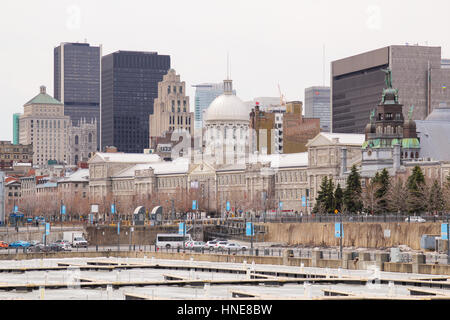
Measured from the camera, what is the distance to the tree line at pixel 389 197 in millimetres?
125750

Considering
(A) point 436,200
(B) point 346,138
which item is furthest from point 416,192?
(B) point 346,138

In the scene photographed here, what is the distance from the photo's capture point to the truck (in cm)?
13388

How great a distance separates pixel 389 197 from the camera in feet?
438

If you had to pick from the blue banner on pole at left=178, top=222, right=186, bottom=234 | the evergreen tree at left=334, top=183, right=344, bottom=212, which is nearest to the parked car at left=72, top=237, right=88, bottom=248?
A: the blue banner on pole at left=178, top=222, right=186, bottom=234

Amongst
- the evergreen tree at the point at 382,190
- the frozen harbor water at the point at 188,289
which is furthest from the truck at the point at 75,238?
the frozen harbor water at the point at 188,289

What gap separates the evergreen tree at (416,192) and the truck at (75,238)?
36.9m

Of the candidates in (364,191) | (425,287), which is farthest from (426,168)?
(425,287)

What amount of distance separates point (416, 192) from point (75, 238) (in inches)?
1612

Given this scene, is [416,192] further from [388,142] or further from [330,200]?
[388,142]

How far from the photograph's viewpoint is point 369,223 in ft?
389

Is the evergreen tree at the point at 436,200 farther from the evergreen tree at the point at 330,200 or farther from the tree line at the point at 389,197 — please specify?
the evergreen tree at the point at 330,200

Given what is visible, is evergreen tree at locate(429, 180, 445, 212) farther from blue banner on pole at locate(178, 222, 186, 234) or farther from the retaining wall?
blue banner on pole at locate(178, 222, 186, 234)
